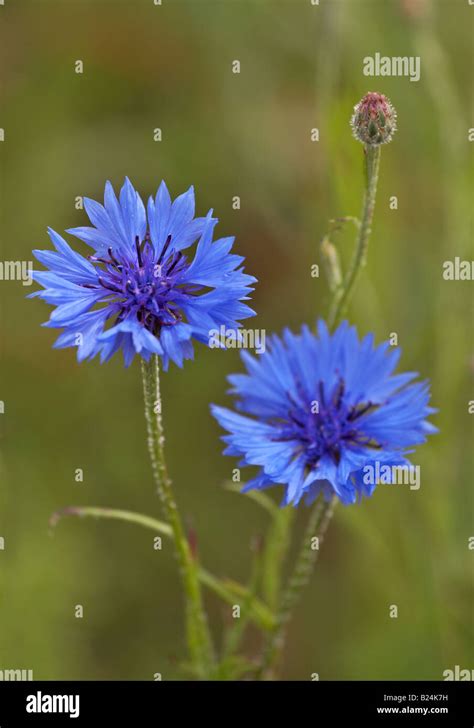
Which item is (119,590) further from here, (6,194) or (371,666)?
(6,194)

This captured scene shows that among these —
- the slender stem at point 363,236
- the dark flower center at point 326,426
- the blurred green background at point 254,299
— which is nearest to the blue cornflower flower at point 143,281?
the slender stem at point 363,236

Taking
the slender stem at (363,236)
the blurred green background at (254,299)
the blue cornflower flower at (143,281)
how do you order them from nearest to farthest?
the blue cornflower flower at (143,281) → the slender stem at (363,236) → the blurred green background at (254,299)

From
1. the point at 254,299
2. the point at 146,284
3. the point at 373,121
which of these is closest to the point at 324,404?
the point at 146,284

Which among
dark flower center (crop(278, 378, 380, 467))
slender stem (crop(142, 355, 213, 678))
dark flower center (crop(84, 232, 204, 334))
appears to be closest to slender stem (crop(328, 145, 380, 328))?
dark flower center (crop(278, 378, 380, 467))

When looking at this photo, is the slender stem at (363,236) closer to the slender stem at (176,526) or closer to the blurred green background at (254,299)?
the slender stem at (176,526)

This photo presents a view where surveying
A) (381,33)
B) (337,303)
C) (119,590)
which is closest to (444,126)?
(381,33)

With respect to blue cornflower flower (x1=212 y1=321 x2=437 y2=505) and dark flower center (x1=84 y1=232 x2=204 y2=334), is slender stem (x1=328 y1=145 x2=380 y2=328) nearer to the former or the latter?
blue cornflower flower (x1=212 y1=321 x2=437 y2=505)
